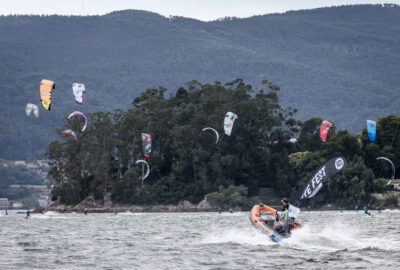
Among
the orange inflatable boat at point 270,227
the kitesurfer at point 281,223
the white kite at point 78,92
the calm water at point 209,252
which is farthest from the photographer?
the white kite at point 78,92

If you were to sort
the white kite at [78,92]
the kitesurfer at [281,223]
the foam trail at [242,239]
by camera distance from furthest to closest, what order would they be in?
the white kite at [78,92] < the foam trail at [242,239] < the kitesurfer at [281,223]

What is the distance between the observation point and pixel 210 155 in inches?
3996

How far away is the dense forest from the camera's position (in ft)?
331

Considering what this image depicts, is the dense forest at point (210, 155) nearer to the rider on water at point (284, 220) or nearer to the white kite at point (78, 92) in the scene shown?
the white kite at point (78, 92)

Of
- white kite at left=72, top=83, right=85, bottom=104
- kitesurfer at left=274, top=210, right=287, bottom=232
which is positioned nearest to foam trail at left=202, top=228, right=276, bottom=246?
kitesurfer at left=274, top=210, right=287, bottom=232

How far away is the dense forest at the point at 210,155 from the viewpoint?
101 metres

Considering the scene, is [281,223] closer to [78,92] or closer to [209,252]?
[209,252]

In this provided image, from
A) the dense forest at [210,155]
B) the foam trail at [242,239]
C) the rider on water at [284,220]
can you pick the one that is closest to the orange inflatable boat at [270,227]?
the rider on water at [284,220]

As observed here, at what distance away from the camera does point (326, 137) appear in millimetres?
104438

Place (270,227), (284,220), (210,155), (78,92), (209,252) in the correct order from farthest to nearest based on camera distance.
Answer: (210,155), (78,92), (270,227), (284,220), (209,252)

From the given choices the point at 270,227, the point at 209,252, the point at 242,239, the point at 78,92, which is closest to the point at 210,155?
the point at 78,92

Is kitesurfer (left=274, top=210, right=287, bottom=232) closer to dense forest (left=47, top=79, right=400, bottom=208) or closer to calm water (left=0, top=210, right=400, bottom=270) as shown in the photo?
calm water (left=0, top=210, right=400, bottom=270)

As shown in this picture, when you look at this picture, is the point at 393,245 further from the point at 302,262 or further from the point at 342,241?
the point at 302,262

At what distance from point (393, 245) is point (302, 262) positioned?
20.9 feet
